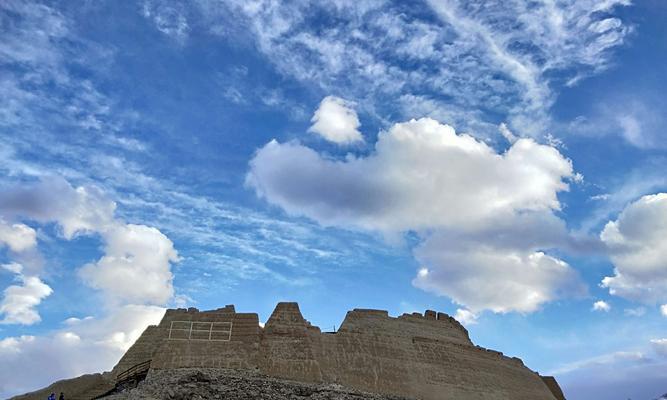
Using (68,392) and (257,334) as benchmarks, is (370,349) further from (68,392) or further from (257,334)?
(68,392)

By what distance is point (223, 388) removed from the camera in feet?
89.9

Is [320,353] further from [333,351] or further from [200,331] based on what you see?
[200,331]

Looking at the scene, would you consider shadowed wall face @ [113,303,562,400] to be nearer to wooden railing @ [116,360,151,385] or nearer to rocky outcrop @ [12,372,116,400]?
wooden railing @ [116,360,151,385]

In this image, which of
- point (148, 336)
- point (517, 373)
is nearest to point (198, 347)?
point (148, 336)

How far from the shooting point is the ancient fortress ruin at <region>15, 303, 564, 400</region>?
31109mm

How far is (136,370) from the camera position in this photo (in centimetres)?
3186

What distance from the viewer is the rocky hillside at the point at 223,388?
86.7ft

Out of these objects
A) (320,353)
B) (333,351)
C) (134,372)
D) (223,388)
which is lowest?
(223,388)

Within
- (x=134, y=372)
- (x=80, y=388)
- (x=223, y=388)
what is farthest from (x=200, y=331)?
(x=80, y=388)

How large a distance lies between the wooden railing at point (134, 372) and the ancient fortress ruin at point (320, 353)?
0.21 ft

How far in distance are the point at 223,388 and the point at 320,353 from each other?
6.55 m

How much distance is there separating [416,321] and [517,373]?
8.63 metres

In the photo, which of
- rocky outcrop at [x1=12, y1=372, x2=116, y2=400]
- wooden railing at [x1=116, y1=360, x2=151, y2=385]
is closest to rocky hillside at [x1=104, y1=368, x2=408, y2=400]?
wooden railing at [x1=116, y1=360, x2=151, y2=385]

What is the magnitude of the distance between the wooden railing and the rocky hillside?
5.47ft
